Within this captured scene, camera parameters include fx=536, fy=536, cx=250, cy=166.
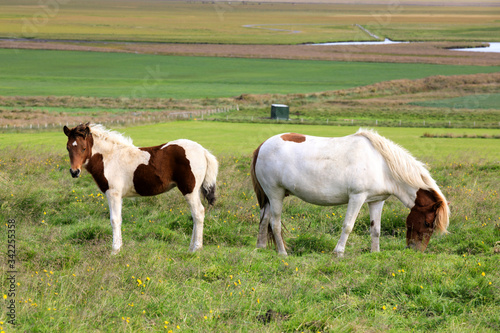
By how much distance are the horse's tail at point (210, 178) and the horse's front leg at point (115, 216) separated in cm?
148

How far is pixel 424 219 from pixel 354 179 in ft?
4.26

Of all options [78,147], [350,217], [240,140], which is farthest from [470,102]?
[78,147]

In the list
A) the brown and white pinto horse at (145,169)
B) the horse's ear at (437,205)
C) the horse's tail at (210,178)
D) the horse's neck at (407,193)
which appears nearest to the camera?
the horse's ear at (437,205)

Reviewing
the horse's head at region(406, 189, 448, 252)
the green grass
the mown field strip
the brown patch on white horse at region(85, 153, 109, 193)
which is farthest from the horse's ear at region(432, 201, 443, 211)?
the green grass

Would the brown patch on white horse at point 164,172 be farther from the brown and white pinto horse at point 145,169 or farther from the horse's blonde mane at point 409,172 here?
the horse's blonde mane at point 409,172

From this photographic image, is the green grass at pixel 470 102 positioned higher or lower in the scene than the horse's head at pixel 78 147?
lower

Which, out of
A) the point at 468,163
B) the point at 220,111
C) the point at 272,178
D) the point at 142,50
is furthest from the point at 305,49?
the point at 272,178

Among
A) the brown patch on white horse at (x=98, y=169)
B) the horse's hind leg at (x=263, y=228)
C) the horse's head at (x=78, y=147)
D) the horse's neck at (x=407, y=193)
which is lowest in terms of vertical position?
the horse's hind leg at (x=263, y=228)

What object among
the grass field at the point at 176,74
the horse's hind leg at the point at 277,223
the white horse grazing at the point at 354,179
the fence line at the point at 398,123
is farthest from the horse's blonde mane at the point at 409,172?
the grass field at the point at 176,74

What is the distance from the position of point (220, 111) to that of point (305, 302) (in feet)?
124

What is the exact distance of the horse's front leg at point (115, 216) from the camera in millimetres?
8648

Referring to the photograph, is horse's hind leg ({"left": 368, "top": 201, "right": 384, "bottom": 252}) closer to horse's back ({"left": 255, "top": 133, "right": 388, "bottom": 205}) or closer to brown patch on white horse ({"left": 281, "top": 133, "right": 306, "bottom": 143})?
horse's back ({"left": 255, "top": 133, "right": 388, "bottom": 205})

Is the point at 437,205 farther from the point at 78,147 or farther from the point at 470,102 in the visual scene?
the point at 470,102

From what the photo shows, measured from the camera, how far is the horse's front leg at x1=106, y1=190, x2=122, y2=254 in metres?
8.65
